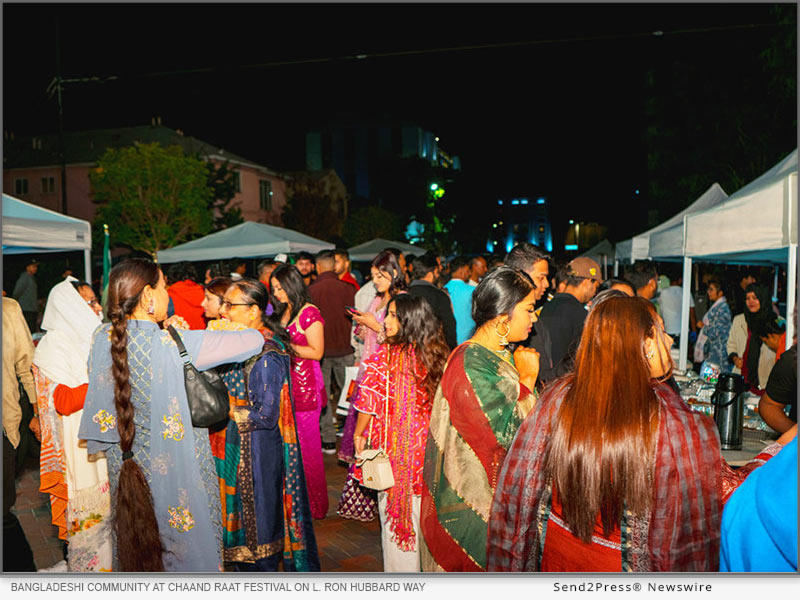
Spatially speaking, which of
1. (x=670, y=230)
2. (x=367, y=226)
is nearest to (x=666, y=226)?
(x=670, y=230)

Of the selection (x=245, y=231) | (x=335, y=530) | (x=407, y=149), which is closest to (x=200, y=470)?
(x=335, y=530)

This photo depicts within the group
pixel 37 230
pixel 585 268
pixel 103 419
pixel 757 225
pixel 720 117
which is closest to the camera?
pixel 103 419

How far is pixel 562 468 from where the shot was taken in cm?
181

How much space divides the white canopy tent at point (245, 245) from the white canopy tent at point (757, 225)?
7.23m

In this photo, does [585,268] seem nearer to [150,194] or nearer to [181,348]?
[181,348]

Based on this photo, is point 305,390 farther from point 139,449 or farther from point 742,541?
point 742,541

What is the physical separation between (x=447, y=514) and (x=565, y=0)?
209cm

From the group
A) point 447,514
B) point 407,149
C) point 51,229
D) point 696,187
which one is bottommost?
point 447,514

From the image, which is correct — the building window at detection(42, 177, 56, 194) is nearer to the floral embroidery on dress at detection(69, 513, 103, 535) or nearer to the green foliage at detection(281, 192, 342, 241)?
the green foliage at detection(281, 192, 342, 241)

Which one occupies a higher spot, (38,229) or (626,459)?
(38,229)

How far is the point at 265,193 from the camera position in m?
42.2

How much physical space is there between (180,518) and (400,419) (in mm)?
1197

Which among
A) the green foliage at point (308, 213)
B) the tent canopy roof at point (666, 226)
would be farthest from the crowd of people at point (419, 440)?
the green foliage at point (308, 213)

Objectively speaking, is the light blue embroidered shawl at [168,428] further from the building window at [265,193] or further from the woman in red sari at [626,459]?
the building window at [265,193]
